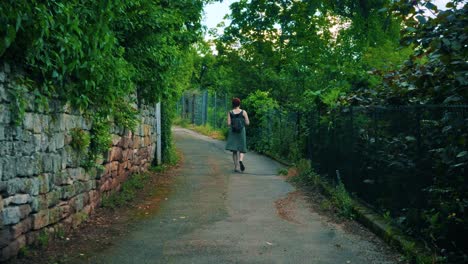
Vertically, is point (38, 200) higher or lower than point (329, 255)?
higher

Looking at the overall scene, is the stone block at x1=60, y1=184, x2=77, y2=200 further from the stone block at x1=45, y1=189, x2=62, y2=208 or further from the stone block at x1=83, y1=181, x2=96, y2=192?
the stone block at x1=83, y1=181, x2=96, y2=192

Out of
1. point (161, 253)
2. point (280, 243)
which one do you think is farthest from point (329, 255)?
point (161, 253)

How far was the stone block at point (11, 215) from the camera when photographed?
4668 mm

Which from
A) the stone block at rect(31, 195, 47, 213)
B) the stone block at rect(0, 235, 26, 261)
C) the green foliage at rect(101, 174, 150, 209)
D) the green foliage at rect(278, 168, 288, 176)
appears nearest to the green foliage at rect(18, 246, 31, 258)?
the stone block at rect(0, 235, 26, 261)

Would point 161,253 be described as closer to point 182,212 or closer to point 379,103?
point 182,212

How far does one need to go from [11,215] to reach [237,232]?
274 cm

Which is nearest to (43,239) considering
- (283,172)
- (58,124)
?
(58,124)

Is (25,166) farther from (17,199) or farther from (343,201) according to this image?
(343,201)

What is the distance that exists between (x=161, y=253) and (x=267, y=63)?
563 inches

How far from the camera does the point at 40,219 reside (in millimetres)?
5402

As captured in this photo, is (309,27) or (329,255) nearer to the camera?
(329,255)

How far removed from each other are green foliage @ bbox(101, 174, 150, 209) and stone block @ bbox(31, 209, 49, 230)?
7.26 ft

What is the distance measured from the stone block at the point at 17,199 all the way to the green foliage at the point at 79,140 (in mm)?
1419

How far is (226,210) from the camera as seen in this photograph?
26.1 feet
